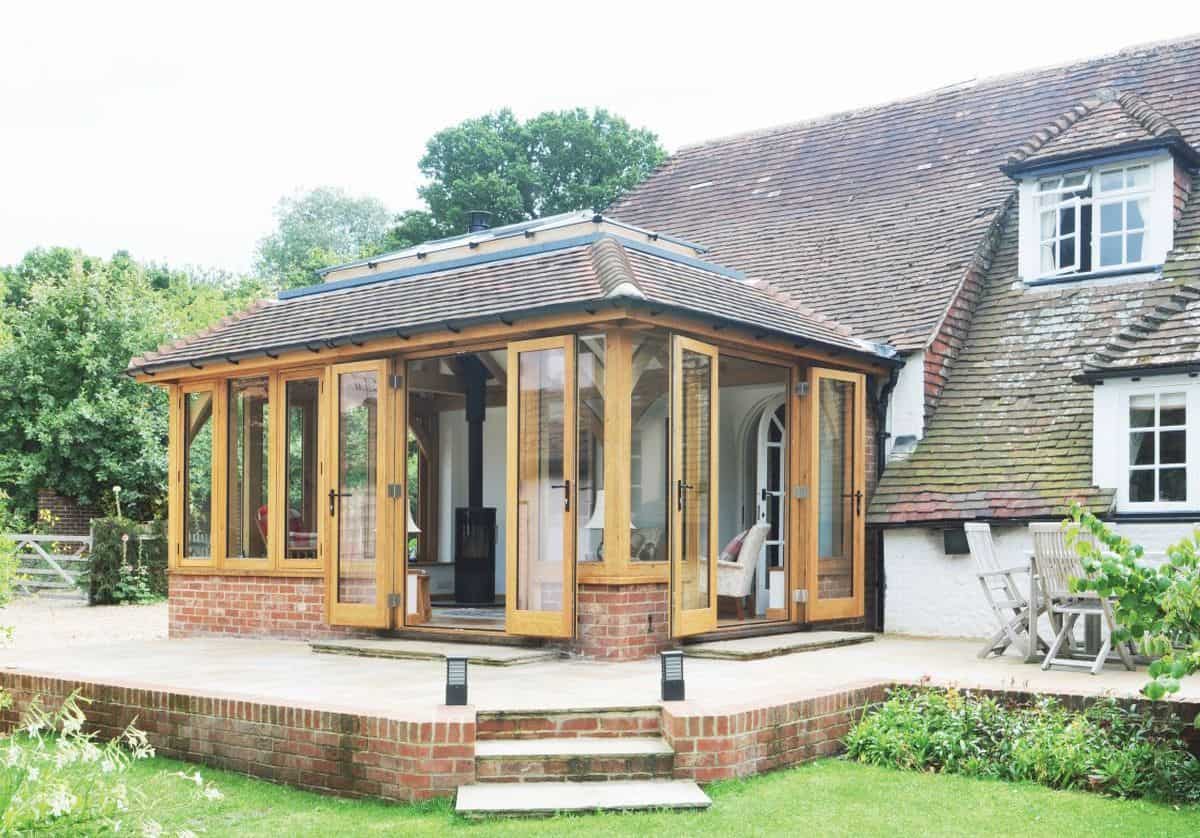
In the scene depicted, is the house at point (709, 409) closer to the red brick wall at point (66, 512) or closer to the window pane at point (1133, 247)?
the window pane at point (1133, 247)

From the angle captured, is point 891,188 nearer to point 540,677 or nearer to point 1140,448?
point 1140,448

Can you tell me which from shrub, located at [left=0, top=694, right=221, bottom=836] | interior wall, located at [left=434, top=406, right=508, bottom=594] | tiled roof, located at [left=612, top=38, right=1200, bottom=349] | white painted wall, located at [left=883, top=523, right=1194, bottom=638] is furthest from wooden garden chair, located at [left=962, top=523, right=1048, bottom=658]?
shrub, located at [left=0, top=694, right=221, bottom=836]

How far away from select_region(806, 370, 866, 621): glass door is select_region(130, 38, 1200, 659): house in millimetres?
35

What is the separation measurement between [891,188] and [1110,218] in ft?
11.6

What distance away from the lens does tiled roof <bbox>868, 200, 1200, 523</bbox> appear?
12.3 m

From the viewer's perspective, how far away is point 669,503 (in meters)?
10.5

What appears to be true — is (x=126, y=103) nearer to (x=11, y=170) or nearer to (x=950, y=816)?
(x=11, y=170)

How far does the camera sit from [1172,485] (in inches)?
459

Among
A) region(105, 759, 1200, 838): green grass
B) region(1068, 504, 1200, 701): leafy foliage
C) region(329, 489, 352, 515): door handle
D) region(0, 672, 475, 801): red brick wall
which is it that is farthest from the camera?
region(329, 489, 352, 515): door handle

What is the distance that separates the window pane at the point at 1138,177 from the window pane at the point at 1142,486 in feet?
11.4

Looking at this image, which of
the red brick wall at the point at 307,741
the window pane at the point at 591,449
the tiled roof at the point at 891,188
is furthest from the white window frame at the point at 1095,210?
the red brick wall at the point at 307,741

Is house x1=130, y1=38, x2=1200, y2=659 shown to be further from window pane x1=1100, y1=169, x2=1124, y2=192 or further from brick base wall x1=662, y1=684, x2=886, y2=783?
brick base wall x1=662, y1=684, x2=886, y2=783

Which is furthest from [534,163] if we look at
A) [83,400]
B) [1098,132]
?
[1098,132]

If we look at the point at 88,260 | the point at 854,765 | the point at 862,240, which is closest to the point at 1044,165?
the point at 862,240
